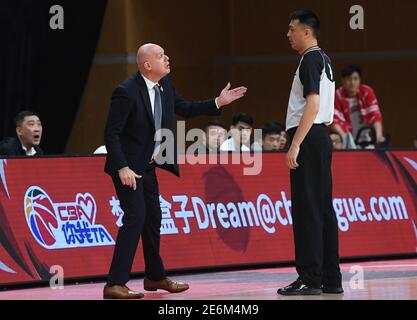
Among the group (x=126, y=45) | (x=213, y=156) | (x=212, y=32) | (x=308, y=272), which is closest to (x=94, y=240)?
(x=213, y=156)

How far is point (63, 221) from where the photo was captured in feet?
44.6

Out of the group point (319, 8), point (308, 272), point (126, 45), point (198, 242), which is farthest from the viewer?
point (319, 8)

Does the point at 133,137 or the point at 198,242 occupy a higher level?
the point at 133,137

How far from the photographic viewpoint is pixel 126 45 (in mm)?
21047

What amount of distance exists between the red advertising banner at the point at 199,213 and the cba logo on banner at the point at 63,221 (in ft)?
0.03

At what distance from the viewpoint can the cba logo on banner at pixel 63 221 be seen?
44.1ft

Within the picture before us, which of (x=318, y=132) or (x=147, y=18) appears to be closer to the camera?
(x=318, y=132)

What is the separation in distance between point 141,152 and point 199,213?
2.91 metres

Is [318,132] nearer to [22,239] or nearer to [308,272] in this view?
[308,272]

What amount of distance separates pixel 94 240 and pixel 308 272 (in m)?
3.04
